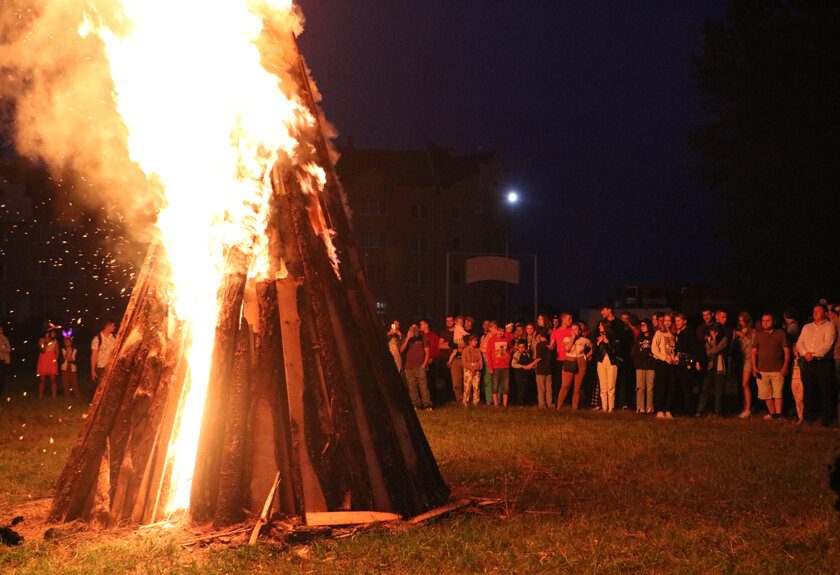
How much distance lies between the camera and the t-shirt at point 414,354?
16609mm

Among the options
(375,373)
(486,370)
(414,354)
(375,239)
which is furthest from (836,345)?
(375,239)

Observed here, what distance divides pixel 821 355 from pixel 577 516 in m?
7.70

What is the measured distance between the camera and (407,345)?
16.9 meters

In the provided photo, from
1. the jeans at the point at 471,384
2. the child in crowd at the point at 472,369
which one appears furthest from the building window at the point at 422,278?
the jeans at the point at 471,384

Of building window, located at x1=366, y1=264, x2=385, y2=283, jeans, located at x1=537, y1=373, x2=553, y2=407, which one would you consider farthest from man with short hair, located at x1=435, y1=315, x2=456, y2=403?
building window, located at x1=366, y1=264, x2=385, y2=283

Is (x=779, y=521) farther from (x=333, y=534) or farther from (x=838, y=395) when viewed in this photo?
(x=838, y=395)

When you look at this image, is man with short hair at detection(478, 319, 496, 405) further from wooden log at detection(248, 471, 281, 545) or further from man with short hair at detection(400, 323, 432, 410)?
wooden log at detection(248, 471, 281, 545)

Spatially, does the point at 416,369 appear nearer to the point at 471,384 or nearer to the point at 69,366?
the point at 471,384

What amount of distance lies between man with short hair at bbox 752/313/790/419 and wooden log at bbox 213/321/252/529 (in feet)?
33.7

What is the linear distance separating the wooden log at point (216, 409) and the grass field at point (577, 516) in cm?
43

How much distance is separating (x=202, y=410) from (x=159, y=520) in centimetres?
101

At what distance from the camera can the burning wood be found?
648cm

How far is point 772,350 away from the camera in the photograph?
1355cm

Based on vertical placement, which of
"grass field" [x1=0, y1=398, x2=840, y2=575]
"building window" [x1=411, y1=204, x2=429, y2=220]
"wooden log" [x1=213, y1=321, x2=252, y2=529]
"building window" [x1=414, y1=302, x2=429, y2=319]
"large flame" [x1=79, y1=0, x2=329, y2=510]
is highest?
"building window" [x1=411, y1=204, x2=429, y2=220]
